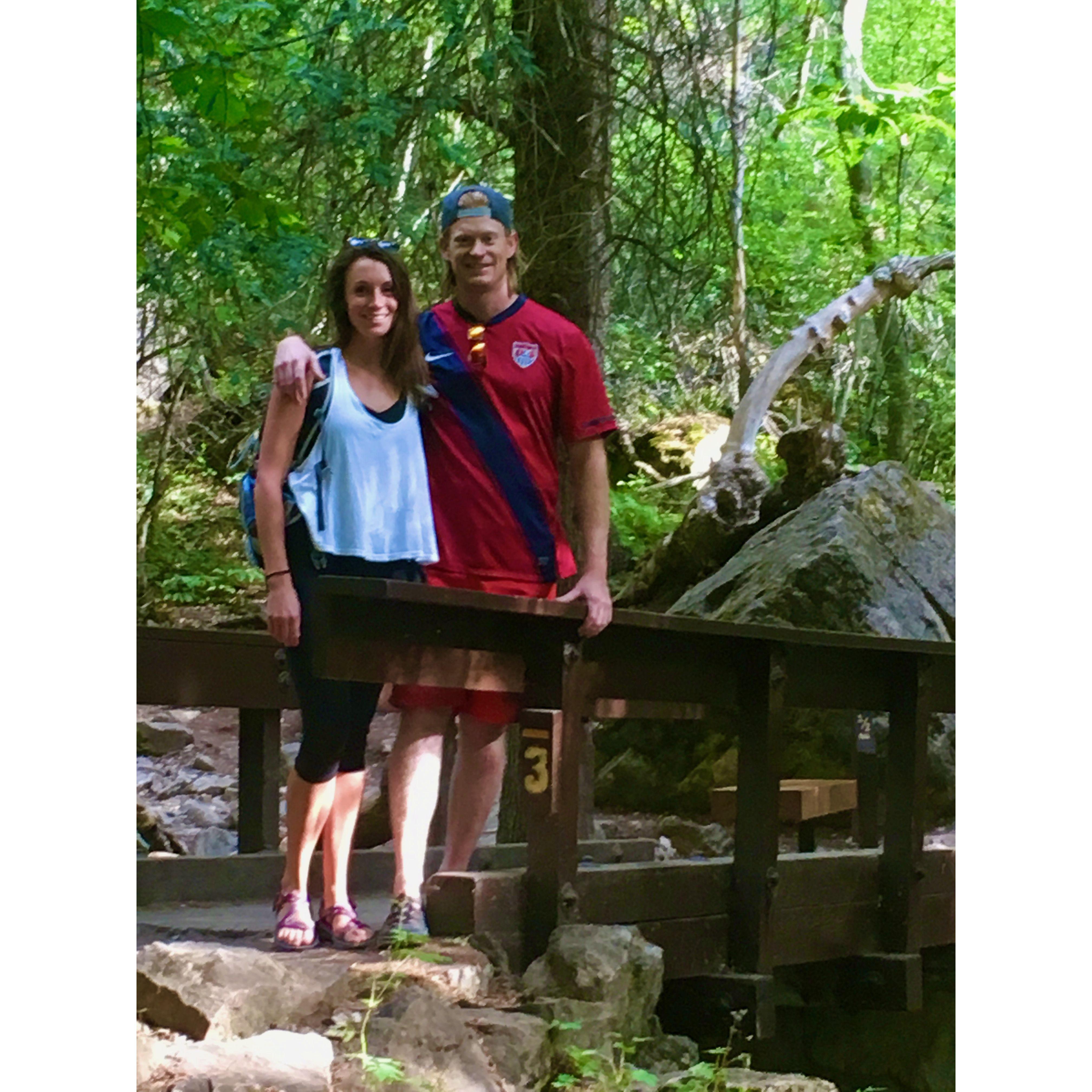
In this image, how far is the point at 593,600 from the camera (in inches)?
118

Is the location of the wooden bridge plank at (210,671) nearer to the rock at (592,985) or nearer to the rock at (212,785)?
the rock at (212,785)

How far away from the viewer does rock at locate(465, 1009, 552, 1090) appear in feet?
8.49

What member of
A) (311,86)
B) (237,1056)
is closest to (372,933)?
(237,1056)

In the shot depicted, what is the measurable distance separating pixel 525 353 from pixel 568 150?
23.1 inches

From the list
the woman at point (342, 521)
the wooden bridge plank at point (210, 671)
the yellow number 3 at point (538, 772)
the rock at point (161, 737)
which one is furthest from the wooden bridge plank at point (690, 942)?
the rock at point (161, 737)

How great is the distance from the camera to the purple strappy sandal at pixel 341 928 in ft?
9.14

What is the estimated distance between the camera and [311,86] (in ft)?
10.1

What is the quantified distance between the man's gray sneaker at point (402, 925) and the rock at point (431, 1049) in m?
0.20

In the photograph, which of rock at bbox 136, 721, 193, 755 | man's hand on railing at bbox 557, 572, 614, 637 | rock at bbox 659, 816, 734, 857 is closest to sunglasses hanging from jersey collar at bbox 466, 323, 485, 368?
man's hand on railing at bbox 557, 572, 614, 637

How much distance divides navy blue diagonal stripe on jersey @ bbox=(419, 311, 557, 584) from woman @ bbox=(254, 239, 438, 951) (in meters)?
0.04

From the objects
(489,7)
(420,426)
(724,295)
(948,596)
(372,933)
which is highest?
(489,7)

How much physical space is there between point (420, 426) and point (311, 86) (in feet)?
2.47
